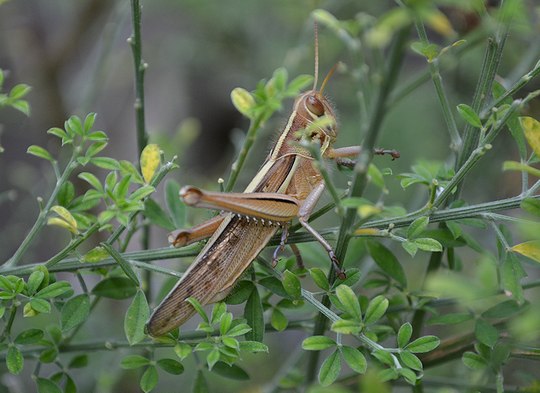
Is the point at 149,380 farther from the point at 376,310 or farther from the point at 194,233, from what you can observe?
the point at 376,310

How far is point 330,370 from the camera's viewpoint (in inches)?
34.2

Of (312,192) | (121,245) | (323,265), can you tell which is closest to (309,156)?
(312,192)

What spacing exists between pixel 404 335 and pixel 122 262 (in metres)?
0.42

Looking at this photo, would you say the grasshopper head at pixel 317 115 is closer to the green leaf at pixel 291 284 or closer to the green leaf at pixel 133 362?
the green leaf at pixel 291 284

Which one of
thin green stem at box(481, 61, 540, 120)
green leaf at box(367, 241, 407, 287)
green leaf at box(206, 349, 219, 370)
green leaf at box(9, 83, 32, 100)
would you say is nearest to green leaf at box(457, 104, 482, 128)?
thin green stem at box(481, 61, 540, 120)

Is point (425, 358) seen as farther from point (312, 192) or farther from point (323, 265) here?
point (312, 192)

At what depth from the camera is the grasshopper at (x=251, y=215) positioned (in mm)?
992

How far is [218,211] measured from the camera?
44.8 inches

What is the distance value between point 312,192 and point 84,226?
17.4 inches

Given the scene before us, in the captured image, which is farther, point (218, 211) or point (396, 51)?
point (218, 211)

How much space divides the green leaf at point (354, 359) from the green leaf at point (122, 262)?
323 mm

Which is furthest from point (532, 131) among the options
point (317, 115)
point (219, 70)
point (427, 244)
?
point (219, 70)

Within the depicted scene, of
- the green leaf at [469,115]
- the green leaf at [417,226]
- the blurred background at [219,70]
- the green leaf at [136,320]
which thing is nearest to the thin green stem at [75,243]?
the green leaf at [136,320]

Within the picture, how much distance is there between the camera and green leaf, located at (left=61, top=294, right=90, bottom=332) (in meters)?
0.95
